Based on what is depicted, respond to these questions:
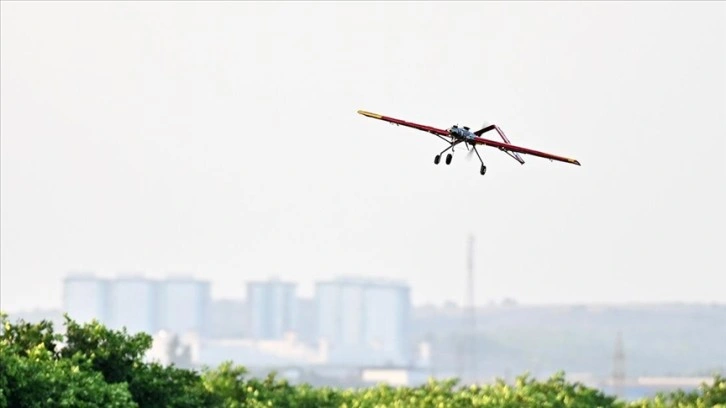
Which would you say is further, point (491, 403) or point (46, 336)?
point (491, 403)

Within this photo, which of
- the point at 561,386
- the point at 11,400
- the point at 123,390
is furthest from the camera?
the point at 561,386

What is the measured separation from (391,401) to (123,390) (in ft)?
130

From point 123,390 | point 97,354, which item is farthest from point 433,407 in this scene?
point 123,390

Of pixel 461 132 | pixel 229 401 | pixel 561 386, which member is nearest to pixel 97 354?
pixel 229 401

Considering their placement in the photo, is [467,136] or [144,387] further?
[144,387]

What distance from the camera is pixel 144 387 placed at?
7719 centimetres

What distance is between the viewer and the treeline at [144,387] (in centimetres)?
6562

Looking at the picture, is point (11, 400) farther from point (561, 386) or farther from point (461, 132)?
point (561, 386)

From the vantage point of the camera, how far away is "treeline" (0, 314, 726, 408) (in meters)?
65.6

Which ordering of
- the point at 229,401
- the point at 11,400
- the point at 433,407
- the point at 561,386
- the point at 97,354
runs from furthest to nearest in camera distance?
the point at 561,386 → the point at 433,407 → the point at 229,401 → the point at 97,354 → the point at 11,400

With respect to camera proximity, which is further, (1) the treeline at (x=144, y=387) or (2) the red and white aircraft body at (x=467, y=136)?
(1) the treeline at (x=144, y=387)

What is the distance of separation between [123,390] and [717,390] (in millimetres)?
49697

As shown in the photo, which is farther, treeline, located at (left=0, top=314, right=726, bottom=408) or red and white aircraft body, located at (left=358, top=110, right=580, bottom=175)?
treeline, located at (left=0, top=314, right=726, bottom=408)

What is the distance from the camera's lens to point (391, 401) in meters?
107
